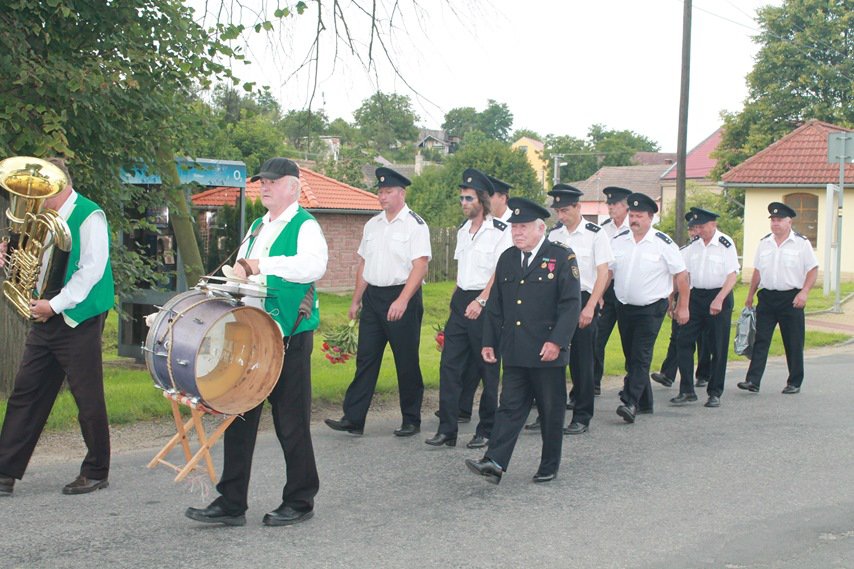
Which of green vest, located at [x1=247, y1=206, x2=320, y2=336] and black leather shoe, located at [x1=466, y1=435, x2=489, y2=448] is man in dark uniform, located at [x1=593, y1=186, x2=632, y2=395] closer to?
black leather shoe, located at [x1=466, y1=435, x2=489, y2=448]

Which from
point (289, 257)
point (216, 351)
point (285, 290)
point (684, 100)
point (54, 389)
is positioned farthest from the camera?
point (684, 100)

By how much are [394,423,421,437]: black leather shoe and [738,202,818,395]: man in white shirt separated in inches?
160

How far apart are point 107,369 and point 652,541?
8.60 meters

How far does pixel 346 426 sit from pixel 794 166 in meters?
27.4

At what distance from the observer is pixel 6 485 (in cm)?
629

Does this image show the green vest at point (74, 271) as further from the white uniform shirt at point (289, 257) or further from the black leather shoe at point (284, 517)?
the black leather shoe at point (284, 517)

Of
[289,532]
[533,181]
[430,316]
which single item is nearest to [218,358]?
[289,532]

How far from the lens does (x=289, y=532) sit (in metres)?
5.72

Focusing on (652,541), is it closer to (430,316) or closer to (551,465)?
(551,465)

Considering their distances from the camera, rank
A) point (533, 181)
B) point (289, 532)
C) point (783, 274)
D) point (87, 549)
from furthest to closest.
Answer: point (533, 181) → point (783, 274) → point (289, 532) → point (87, 549)

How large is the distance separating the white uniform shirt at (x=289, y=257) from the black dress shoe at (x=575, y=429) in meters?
3.76

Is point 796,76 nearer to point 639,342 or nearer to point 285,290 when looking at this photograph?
point 639,342

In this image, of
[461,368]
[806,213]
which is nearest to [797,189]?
[806,213]

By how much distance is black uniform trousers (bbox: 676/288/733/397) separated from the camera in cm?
1060
